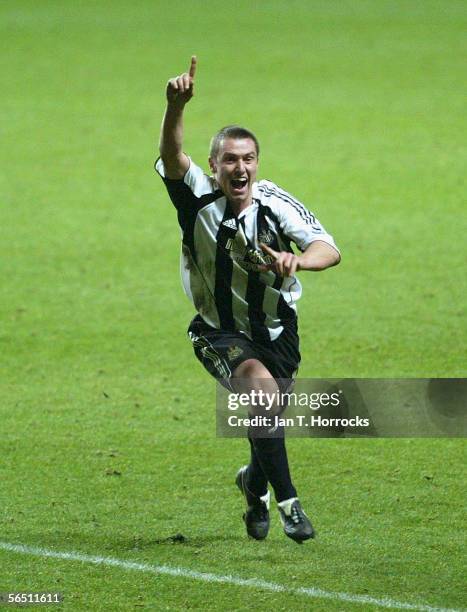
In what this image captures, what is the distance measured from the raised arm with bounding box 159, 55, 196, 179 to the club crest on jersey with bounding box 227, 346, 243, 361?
0.86 meters

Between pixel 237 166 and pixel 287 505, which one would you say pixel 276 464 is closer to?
pixel 287 505

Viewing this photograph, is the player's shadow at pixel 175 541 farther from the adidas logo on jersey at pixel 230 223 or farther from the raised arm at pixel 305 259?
the adidas logo on jersey at pixel 230 223

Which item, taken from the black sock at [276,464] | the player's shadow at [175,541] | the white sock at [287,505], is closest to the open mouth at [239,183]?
the black sock at [276,464]

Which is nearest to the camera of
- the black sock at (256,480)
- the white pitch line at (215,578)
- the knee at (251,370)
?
the white pitch line at (215,578)

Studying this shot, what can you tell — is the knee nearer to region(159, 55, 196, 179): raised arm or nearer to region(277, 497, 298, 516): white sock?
region(277, 497, 298, 516): white sock

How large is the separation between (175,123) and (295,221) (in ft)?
2.35

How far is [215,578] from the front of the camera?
5.98 meters

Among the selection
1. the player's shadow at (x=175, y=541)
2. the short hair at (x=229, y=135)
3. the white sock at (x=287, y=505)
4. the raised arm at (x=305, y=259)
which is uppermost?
the short hair at (x=229, y=135)

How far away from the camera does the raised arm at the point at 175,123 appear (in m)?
6.18

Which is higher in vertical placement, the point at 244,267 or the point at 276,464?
the point at 244,267

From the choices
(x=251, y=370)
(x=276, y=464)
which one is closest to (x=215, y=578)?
(x=276, y=464)

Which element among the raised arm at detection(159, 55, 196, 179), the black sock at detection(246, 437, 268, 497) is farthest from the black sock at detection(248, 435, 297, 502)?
the raised arm at detection(159, 55, 196, 179)

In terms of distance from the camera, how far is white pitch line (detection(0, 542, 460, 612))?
18.6 ft

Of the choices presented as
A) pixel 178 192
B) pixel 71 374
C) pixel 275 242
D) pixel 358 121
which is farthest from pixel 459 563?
pixel 358 121
